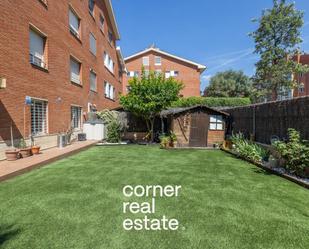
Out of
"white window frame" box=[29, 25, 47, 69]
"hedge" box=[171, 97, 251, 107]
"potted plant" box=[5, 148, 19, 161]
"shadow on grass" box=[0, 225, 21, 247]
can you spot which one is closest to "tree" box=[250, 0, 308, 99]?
"hedge" box=[171, 97, 251, 107]

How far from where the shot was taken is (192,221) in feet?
11.8

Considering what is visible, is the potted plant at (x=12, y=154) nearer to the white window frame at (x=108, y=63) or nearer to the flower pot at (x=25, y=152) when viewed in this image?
the flower pot at (x=25, y=152)

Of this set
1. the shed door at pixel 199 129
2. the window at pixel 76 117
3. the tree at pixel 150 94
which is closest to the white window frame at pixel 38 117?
the window at pixel 76 117

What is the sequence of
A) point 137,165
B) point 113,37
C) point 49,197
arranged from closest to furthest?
1. point 49,197
2. point 137,165
3. point 113,37

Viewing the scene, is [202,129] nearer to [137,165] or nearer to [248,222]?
[137,165]

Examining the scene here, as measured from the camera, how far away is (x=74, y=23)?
14.4 metres

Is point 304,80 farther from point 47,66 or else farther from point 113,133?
point 47,66

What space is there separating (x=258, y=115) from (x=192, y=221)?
8165mm

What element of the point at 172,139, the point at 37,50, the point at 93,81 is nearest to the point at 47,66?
the point at 37,50

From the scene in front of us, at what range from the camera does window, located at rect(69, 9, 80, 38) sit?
13777 millimetres

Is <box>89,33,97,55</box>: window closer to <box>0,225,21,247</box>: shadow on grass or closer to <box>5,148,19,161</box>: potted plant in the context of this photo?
<box>5,148,19,161</box>: potted plant

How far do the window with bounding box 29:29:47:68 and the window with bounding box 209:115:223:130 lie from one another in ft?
32.8

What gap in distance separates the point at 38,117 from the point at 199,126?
29.7 ft

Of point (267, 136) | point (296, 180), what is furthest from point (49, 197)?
point (267, 136)
